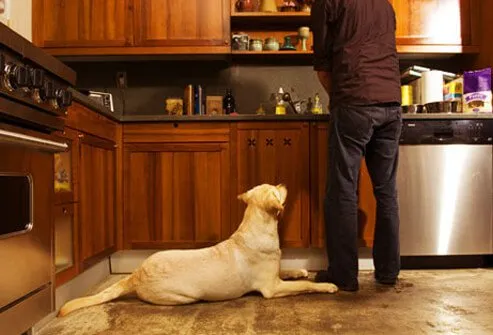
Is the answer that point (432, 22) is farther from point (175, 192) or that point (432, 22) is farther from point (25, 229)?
point (25, 229)

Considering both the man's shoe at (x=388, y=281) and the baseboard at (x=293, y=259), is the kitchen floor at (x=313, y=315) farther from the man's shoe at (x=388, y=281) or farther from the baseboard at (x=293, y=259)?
the baseboard at (x=293, y=259)

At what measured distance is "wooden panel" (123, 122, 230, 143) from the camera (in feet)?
9.15

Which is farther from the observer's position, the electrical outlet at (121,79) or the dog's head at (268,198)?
the electrical outlet at (121,79)

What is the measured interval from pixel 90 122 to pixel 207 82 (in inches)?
52.7

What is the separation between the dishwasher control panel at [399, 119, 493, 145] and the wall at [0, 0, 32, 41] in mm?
2359

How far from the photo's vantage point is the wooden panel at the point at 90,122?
2.01 meters

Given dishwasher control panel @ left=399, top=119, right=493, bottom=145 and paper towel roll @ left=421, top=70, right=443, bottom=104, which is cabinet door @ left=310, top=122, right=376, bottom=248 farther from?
paper towel roll @ left=421, top=70, right=443, bottom=104

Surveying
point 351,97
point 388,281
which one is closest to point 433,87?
point 351,97

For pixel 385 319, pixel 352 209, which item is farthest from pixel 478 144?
pixel 385 319

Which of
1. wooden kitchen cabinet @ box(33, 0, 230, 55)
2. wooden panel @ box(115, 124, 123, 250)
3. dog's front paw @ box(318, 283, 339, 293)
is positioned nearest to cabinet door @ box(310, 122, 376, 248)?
dog's front paw @ box(318, 283, 339, 293)

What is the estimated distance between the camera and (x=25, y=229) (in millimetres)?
1359

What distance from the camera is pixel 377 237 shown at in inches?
95.5

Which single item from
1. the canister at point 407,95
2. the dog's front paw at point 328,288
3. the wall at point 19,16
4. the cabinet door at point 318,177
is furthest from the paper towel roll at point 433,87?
the wall at point 19,16

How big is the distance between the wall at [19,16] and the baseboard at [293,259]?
1.49 metres
